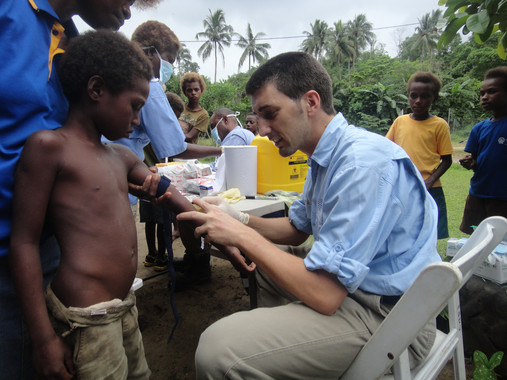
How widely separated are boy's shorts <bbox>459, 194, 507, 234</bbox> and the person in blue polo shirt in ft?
12.9

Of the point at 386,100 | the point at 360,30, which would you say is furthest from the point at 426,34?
the point at 386,100

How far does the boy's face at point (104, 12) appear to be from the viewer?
122 centimetres

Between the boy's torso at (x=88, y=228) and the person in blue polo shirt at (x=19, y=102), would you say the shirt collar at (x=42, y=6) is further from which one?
the boy's torso at (x=88, y=228)

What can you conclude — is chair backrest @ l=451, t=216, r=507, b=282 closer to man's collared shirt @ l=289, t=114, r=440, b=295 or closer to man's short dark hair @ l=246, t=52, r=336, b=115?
man's collared shirt @ l=289, t=114, r=440, b=295

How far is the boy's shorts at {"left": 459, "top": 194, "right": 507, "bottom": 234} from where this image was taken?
3311 millimetres

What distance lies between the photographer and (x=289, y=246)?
2076 mm

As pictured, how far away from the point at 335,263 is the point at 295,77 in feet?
2.90

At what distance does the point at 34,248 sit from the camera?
101cm

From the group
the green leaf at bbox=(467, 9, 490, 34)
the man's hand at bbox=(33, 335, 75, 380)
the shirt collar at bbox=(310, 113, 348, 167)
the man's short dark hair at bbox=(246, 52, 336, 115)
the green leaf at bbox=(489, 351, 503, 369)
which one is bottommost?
the green leaf at bbox=(489, 351, 503, 369)

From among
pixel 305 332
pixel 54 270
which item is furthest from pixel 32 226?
pixel 305 332

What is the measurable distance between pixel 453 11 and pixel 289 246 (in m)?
1.82

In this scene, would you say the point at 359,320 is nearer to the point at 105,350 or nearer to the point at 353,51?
the point at 105,350

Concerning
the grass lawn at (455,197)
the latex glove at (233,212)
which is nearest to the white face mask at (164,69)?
the latex glove at (233,212)

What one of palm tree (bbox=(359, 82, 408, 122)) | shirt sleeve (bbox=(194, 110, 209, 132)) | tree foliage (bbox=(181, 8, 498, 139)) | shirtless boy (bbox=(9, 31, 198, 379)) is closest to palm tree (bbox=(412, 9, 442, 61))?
tree foliage (bbox=(181, 8, 498, 139))
